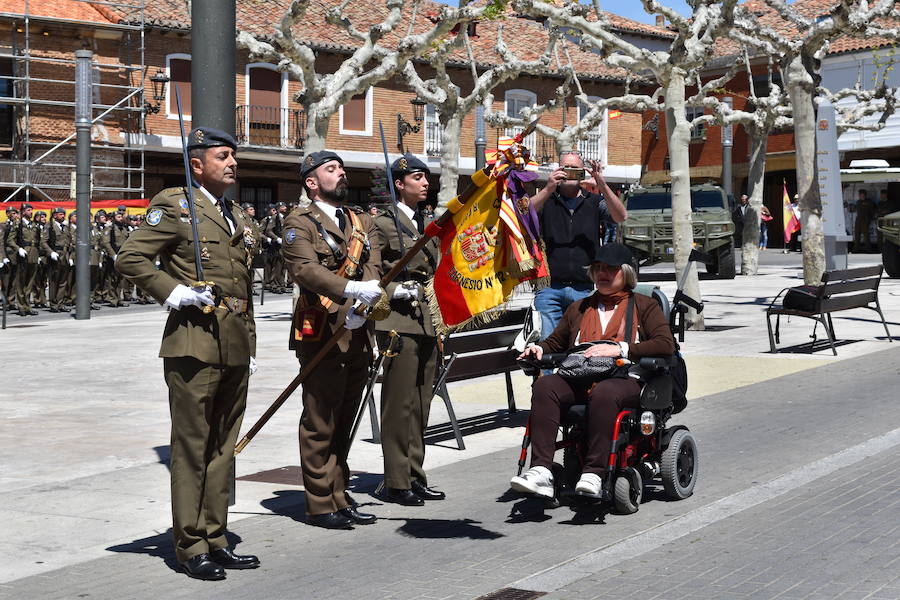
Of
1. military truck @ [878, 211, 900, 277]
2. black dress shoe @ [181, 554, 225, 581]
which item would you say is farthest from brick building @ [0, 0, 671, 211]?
black dress shoe @ [181, 554, 225, 581]

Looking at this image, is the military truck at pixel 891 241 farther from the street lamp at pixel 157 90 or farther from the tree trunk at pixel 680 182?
the street lamp at pixel 157 90

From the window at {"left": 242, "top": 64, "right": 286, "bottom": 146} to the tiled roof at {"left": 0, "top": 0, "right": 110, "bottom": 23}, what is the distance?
595 centimetres

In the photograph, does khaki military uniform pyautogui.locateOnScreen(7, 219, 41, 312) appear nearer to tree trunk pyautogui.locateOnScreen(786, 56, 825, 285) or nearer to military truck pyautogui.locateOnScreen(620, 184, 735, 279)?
military truck pyautogui.locateOnScreen(620, 184, 735, 279)

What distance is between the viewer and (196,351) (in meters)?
6.12

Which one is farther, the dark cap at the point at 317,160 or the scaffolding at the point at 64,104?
the scaffolding at the point at 64,104

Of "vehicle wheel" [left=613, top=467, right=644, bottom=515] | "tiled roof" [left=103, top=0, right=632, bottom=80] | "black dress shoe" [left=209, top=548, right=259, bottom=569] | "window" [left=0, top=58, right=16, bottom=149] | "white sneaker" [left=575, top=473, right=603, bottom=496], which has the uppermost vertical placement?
"tiled roof" [left=103, top=0, right=632, bottom=80]

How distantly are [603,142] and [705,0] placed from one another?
37.3m

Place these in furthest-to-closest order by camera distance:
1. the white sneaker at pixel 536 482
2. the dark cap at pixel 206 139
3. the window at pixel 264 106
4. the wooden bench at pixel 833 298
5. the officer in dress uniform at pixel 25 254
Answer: the window at pixel 264 106
the officer in dress uniform at pixel 25 254
the wooden bench at pixel 833 298
the white sneaker at pixel 536 482
the dark cap at pixel 206 139

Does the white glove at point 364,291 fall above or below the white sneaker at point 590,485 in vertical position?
above

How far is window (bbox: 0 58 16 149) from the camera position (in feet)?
115

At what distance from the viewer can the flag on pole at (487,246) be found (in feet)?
22.6

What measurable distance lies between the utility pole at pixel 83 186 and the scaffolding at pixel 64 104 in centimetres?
1243

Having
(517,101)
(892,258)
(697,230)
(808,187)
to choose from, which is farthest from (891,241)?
(517,101)

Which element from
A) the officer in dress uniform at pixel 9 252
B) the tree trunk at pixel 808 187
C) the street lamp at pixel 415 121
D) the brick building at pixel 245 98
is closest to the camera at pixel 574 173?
the tree trunk at pixel 808 187
